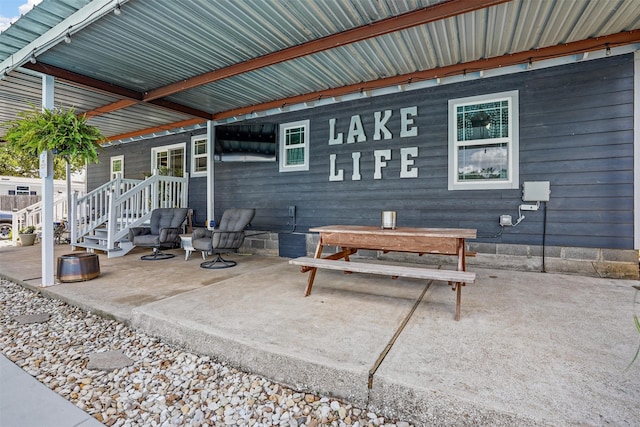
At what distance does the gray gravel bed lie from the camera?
5.28 ft

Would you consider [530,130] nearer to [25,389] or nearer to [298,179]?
[298,179]

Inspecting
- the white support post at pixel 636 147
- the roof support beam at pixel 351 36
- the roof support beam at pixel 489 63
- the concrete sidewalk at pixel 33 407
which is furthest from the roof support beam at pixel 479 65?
the concrete sidewalk at pixel 33 407

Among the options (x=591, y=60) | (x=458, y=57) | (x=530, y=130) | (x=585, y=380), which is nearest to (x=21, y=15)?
(x=458, y=57)

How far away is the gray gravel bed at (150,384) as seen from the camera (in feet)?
5.28

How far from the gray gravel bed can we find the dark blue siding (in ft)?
11.7

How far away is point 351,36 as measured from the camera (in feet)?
11.3

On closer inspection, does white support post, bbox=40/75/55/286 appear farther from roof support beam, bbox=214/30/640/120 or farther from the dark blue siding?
roof support beam, bbox=214/30/640/120

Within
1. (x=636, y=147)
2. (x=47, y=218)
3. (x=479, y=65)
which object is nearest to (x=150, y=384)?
(x=47, y=218)

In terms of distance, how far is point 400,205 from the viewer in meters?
4.92

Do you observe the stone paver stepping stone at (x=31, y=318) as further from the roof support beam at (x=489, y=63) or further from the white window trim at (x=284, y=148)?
the roof support beam at (x=489, y=63)

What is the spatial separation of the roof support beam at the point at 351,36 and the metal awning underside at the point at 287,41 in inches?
0.4

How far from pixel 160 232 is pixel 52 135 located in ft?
7.08

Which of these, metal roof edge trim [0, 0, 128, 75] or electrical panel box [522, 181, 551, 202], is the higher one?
metal roof edge trim [0, 0, 128, 75]

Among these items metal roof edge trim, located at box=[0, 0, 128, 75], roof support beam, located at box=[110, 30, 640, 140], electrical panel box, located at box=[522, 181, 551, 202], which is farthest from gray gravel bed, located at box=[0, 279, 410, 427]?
roof support beam, located at box=[110, 30, 640, 140]
